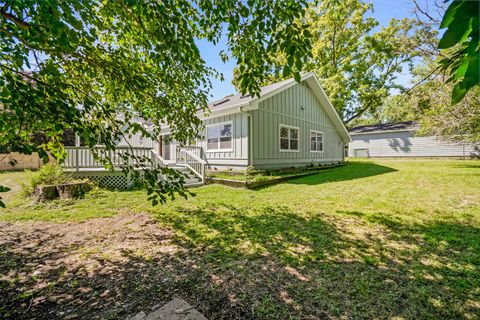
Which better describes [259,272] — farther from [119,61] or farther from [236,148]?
[236,148]

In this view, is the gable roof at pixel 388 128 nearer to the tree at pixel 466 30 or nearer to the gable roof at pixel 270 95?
the gable roof at pixel 270 95

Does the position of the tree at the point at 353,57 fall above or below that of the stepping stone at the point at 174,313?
above

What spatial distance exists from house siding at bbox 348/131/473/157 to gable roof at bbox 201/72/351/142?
10786 millimetres

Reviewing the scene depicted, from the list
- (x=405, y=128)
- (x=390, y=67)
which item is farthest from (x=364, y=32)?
(x=405, y=128)

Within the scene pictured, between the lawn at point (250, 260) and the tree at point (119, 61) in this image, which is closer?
the tree at point (119, 61)

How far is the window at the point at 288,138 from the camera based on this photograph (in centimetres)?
1248

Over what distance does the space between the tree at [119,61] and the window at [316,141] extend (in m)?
12.0

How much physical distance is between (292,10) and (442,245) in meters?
3.96

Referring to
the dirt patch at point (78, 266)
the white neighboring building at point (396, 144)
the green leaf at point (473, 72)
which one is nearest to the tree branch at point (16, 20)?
the dirt patch at point (78, 266)

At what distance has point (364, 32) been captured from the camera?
72.4 feet

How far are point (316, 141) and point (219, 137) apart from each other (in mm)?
7095

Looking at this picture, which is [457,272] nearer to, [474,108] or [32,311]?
[32,311]

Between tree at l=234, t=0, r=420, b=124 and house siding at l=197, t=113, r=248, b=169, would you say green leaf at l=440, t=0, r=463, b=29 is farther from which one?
tree at l=234, t=0, r=420, b=124

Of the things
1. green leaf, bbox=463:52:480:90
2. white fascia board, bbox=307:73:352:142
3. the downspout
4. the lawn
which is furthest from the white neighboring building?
green leaf, bbox=463:52:480:90
